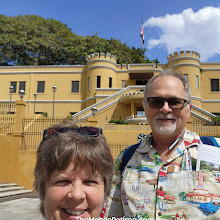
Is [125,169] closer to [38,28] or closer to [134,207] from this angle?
[134,207]

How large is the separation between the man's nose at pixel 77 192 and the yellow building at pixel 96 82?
20.9 m

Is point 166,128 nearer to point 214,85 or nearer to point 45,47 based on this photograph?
point 214,85

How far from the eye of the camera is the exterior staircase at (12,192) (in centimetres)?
829

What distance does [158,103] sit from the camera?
67.1 inches

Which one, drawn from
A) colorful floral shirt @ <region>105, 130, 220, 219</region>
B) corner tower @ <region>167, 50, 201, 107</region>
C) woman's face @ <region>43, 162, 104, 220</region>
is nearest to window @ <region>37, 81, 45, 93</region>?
corner tower @ <region>167, 50, 201, 107</region>

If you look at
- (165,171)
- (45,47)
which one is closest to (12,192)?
(165,171)

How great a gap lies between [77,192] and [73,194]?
0.07 feet

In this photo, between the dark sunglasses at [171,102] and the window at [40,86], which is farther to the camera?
the window at [40,86]

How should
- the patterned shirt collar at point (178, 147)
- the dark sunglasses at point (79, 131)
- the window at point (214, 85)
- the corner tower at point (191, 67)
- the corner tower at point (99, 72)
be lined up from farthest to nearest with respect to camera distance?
the corner tower at point (99, 72) < the window at point (214, 85) < the corner tower at point (191, 67) < the patterned shirt collar at point (178, 147) < the dark sunglasses at point (79, 131)

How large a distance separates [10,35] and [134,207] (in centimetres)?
3700

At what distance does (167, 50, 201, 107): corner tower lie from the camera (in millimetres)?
23328

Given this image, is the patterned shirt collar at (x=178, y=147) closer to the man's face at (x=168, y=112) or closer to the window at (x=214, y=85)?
the man's face at (x=168, y=112)

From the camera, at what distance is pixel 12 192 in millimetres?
8859

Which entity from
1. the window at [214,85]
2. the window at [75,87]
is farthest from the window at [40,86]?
the window at [214,85]
